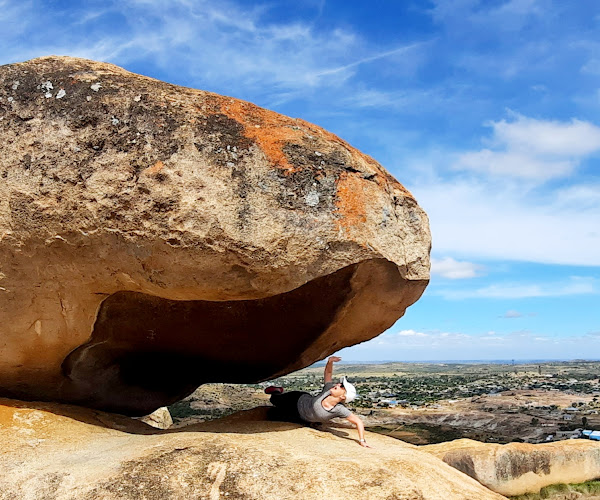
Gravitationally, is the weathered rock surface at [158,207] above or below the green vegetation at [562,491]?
above

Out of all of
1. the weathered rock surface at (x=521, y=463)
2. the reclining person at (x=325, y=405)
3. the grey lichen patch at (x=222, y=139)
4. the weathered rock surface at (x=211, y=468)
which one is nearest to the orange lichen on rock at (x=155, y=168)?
the grey lichen patch at (x=222, y=139)

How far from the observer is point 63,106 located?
6293 mm

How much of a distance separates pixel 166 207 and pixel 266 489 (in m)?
2.69

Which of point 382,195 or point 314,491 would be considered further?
point 382,195

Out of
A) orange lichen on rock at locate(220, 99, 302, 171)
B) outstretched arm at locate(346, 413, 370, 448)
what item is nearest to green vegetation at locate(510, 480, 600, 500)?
outstretched arm at locate(346, 413, 370, 448)

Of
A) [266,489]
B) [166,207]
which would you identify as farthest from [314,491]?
[166,207]

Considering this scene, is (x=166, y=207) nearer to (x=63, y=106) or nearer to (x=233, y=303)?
(x=63, y=106)

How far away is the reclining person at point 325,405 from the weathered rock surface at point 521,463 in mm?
1475

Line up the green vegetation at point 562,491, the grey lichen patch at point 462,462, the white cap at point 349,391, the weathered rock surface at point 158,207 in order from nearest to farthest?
1. the weathered rock surface at point 158,207
2. the white cap at point 349,391
3. the grey lichen patch at point 462,462
4. the green vegetation at point 562,491

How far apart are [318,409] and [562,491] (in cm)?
347

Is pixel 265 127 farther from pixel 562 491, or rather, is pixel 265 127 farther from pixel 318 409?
pixel 562 491

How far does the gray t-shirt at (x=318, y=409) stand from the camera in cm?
679

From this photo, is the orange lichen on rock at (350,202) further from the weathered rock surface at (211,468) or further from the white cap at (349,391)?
the weathered rock surface at (211,468)

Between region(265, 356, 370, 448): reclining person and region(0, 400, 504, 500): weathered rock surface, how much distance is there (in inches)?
12.0
